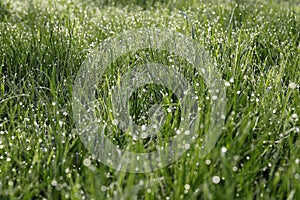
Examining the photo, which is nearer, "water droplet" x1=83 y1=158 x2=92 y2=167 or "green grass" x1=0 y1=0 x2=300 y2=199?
"green grass" x1=0 y1=0 x2=300 y2=199

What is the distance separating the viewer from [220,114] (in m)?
1.92

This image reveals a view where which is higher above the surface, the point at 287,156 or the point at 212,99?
the point at 212,99

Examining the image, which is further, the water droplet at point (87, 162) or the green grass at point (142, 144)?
the water droplet at point (87, 162)

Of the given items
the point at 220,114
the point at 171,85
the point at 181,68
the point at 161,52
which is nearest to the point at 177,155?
the point at 220,114

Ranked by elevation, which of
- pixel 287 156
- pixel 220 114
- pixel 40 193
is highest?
pixel 220 114

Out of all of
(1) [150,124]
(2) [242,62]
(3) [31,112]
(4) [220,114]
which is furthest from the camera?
(2) [242,62]

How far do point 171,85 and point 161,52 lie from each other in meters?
0.35

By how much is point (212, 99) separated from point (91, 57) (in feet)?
3.06

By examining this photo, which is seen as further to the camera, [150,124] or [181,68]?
[181,68]

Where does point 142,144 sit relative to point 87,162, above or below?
above

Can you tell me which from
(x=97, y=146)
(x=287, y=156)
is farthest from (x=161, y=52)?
(x=287, y=156)

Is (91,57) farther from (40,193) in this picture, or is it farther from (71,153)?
(40,193)

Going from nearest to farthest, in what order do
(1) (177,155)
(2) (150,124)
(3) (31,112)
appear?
(1) (177,155)
(2) (150,124)
(3) (31,112)

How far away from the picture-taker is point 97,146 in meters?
Result: 1.98
